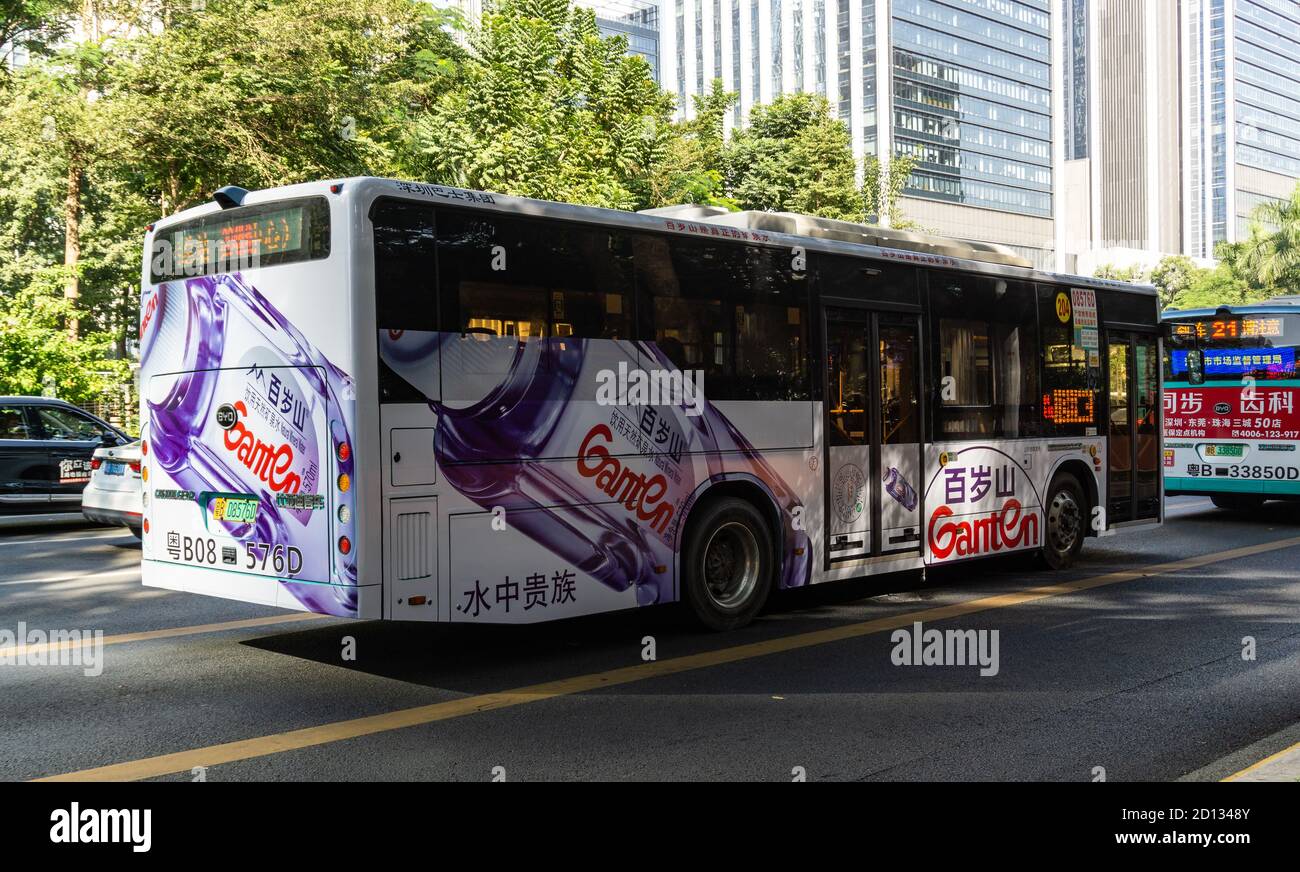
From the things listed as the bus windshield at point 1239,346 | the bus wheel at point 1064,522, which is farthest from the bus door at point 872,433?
the bus windshield at point 1239,346

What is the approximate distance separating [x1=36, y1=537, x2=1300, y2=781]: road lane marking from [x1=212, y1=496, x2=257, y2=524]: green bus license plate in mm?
1705

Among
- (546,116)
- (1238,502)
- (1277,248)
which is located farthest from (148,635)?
(1277,248)

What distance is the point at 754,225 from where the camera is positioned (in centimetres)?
963

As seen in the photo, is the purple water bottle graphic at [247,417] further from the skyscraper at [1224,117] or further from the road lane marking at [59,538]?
the skyscraper at [1224,117]

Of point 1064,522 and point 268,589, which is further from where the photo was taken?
point 1064,522

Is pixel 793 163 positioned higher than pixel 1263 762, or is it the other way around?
pixel 793 163

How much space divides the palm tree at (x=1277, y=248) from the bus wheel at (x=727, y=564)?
7057 cm

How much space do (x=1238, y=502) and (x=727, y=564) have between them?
12.0 meters

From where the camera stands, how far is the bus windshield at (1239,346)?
1678 cm

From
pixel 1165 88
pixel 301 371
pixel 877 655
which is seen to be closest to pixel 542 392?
pixel 301 371

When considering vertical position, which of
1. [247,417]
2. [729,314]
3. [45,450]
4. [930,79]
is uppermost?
[930,79]

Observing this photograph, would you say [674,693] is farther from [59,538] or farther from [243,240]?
[59,538]

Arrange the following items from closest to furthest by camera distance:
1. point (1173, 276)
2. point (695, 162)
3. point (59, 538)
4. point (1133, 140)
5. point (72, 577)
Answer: point (72, 577)
point (59, 538)
point (695, 162)
point (1173, 276)
point (1133, 140)

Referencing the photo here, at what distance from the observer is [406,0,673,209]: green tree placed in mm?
26062
